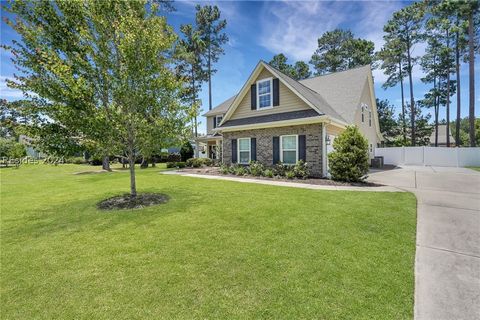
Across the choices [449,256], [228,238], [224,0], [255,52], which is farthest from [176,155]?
[449,256]

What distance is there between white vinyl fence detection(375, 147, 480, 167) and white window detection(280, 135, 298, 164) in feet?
48.9

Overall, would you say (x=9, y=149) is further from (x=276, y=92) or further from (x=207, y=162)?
(x=276, y=92)

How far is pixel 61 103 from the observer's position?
636 centimetres

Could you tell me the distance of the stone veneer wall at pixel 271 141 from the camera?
39.0 ft

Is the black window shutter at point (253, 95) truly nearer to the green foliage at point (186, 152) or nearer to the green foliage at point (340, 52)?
the green foliage at point (186, 152)

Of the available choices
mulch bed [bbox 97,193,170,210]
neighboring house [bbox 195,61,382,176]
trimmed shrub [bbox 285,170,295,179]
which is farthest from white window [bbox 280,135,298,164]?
mulch bed [bbox 97,193,170,210]

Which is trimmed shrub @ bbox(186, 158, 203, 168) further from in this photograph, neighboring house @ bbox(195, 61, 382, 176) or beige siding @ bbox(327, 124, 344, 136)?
beige siding @ bbox(327, 124, 344, 136)

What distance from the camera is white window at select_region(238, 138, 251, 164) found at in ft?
49.0

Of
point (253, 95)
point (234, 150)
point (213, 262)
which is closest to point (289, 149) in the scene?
point (234, 150)

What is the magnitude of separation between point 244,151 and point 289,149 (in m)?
3.34

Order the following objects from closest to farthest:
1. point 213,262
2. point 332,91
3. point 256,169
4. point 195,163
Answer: point 213,262, point 256,169, point 332,91, point 195,163

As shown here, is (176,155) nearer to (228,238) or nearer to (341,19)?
(341,19)

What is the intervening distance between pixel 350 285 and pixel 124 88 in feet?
24.2

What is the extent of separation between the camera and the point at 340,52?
34000mm
